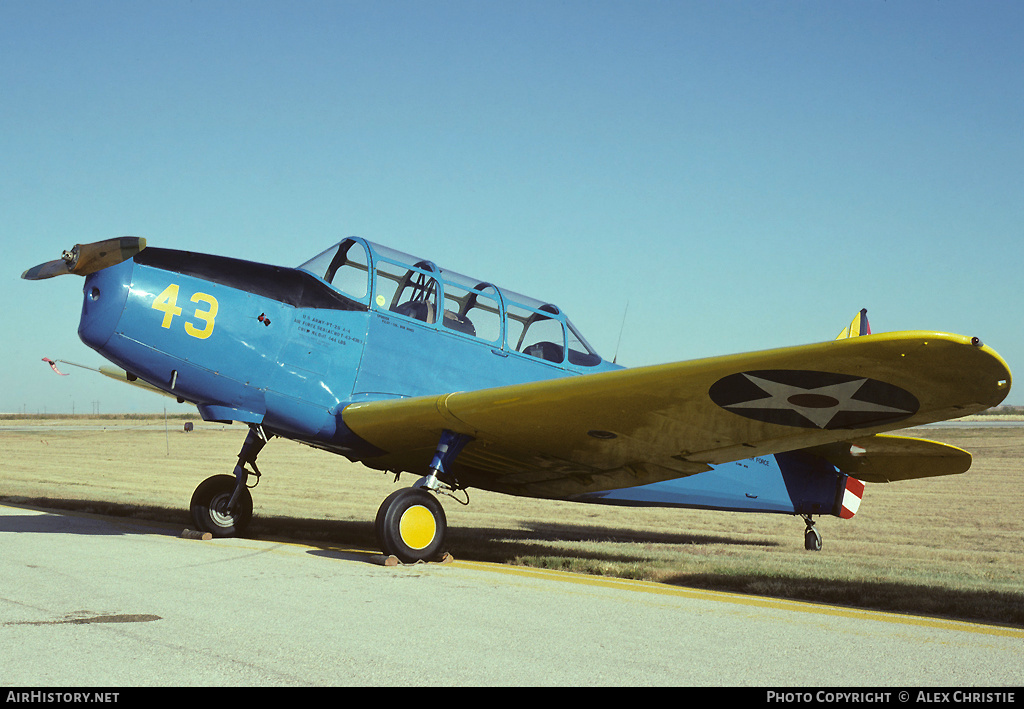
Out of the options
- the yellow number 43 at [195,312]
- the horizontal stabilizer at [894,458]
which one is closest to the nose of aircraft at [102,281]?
the yellow number 43 at [195,312]

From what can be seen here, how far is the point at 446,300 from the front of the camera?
25.7ft

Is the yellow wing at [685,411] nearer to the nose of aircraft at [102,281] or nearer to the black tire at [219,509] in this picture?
the black tire at [219,509]

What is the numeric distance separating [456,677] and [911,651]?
2107 millimetres

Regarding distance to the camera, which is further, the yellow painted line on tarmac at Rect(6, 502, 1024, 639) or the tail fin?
the tail fin

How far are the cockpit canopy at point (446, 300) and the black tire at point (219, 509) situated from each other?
252 cm

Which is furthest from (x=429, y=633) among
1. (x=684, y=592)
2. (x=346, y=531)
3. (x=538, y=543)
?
(x=346, y=531)

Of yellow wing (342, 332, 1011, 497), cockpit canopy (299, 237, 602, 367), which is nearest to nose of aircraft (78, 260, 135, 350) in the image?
cockpit canopy (299, 237, 602, 367)

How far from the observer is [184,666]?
312 cm

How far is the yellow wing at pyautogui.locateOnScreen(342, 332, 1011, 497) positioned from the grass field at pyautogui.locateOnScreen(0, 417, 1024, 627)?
2.87 feet

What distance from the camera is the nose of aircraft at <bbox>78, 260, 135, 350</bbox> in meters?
6.49

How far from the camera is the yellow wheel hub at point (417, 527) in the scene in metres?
6.49

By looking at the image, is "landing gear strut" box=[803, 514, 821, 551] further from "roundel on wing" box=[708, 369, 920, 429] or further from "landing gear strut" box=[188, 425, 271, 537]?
"landing gear strut" box=[188, 425, 271, 537]

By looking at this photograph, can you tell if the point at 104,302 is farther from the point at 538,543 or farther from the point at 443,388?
the point at 538,543

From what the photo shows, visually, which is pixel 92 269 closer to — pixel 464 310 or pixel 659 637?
pixel 464 310
